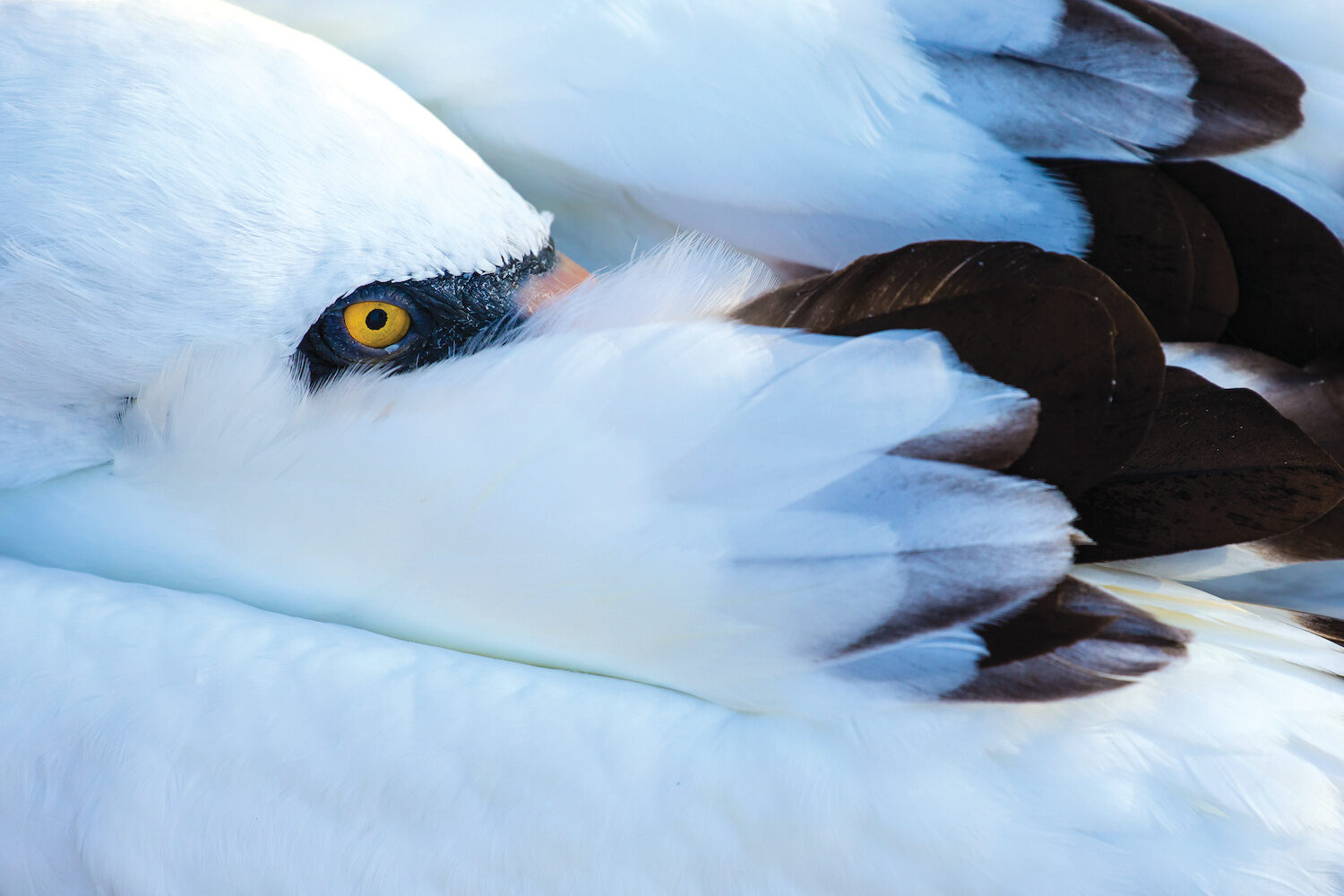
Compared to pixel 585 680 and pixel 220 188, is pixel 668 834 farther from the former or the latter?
pixel 220 188

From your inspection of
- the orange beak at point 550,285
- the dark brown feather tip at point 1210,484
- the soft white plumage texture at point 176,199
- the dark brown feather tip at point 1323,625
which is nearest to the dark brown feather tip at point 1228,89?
the dark brown feather tip at point 1210,484

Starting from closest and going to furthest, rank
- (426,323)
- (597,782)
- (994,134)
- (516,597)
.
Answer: (597,782)
(516,597)
(426,323)
(994,134)

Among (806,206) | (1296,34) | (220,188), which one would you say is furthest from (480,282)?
(1296,34)

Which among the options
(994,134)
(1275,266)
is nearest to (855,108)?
(994,134)

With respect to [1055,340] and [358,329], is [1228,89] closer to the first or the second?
[1055,340]

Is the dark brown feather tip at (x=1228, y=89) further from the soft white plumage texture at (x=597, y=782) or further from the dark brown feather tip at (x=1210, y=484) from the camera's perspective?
the soft white plumage texture at (x=597, y=782)

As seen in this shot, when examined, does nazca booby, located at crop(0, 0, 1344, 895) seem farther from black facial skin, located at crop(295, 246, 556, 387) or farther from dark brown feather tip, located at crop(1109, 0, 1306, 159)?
dark brown feather tip, located at crop(1109, 0, 1306, 159)

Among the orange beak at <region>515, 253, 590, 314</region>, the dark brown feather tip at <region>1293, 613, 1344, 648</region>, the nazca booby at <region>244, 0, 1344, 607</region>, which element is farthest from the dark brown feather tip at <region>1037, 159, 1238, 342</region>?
the orange beak at <region>515, 253, 590, 314</region>
